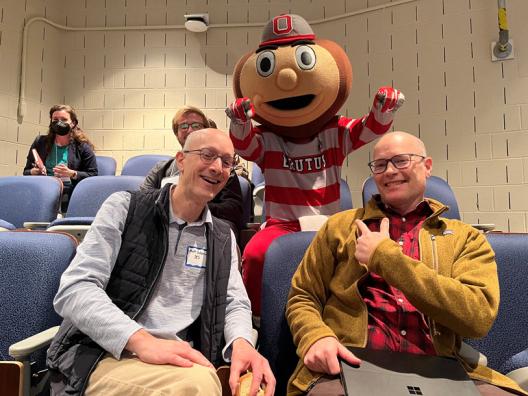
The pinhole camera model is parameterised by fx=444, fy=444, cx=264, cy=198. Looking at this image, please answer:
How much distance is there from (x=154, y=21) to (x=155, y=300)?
11.9 feet

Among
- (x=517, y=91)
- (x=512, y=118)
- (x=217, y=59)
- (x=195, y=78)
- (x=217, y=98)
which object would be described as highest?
(x=217, y=59)

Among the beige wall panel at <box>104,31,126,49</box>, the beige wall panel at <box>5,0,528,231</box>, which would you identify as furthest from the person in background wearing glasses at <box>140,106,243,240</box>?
the beige wall panel at <box>104,31,126,49</box>

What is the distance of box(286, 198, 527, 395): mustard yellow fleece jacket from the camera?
991 mm

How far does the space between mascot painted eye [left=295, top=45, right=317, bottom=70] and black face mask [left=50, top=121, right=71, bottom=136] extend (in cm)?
200

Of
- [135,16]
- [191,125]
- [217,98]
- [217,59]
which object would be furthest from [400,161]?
[135,16]

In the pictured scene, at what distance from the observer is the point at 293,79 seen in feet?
5.20

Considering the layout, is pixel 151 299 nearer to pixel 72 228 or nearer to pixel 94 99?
pixel 72 228

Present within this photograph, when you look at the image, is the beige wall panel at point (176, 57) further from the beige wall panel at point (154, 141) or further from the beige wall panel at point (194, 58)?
the beige wall panel at point (154, 141)

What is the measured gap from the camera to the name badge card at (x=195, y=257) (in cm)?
113

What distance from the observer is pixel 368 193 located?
2244mm

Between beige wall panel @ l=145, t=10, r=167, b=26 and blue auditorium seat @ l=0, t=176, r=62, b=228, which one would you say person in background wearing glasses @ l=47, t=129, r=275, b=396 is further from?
beige wall panel @ l=145, t=10, r=167, b=26

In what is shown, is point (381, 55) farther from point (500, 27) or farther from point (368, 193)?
point (368, 193)

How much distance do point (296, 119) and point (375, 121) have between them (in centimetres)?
Result: 29

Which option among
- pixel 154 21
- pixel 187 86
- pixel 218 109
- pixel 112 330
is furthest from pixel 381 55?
pixel 112 330
